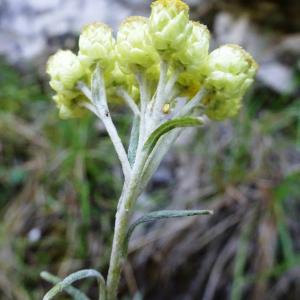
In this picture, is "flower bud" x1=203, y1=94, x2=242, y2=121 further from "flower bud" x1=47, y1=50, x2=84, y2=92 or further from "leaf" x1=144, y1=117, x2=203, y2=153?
"flower bud" x1=47, y1=50, x2=84, y2=92

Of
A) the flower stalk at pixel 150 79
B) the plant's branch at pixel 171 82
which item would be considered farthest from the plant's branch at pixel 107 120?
the plant's branch at pixel 171 82

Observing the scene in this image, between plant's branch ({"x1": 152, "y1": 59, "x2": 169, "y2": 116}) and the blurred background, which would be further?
the blurred background

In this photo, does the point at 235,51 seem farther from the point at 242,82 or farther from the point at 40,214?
the point at 40,214

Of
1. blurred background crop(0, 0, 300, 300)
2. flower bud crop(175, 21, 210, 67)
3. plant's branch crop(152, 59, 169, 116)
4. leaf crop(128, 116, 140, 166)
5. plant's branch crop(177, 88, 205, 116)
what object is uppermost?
flower bud crop(175, 21, 210, 67)

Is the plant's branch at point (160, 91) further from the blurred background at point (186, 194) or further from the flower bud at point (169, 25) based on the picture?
the blurred background at point (186, 194)

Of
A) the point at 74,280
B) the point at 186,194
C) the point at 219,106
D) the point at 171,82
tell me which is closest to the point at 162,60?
the point at 171,82

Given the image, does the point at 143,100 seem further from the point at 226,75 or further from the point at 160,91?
the point at 226,75

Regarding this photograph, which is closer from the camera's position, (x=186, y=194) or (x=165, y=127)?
(x=165, y=127)

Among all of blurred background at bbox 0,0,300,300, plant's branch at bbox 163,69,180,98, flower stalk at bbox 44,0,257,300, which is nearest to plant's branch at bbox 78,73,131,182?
flower stalk at bbox 44,0,257,300
